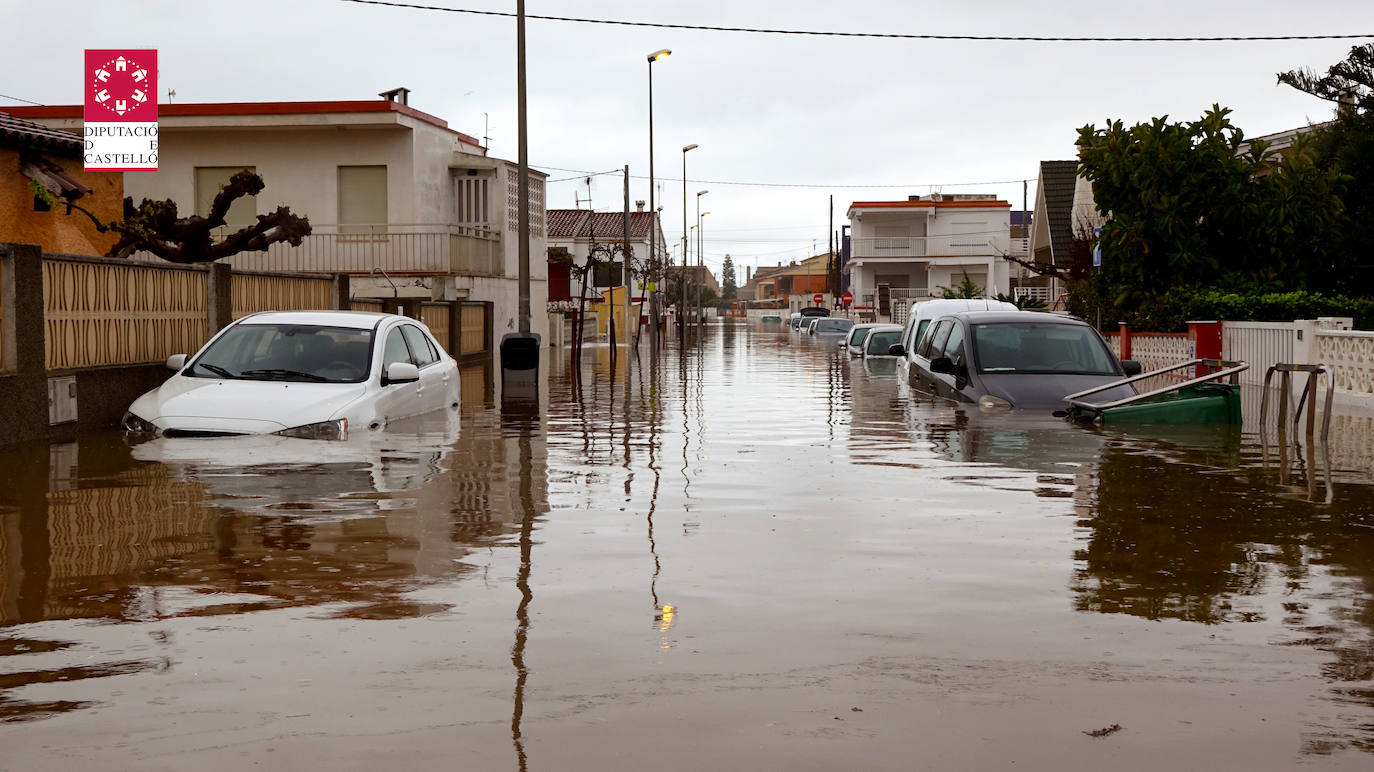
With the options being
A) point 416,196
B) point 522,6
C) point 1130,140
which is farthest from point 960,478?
point 416,196

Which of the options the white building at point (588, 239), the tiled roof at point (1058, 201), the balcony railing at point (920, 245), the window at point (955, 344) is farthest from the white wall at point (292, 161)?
the balcony railing at point (920, 245)

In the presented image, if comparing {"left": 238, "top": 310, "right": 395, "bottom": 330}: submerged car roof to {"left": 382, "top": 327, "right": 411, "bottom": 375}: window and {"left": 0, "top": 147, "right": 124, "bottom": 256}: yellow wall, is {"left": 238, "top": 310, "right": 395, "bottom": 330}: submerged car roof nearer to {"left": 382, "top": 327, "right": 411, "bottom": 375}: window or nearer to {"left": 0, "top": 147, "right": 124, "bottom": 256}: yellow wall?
{"left": 382, "top": 327, "right": 411, "bottom": 375}: window

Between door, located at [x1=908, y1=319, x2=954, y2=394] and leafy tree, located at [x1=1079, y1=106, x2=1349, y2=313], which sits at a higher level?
leafy tree, located at [x1=1079, y1=106, x2=1349, y2=313]

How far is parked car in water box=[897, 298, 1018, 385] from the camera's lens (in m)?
22.1

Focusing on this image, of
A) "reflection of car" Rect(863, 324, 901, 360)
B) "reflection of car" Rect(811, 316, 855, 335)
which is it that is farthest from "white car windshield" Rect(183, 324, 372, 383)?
"reflection of car" Rect(811, 316, 855, 335)

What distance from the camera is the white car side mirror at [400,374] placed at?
47.5 feet

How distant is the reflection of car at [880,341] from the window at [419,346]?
20.3 meters

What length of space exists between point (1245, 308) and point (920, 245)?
70977mm

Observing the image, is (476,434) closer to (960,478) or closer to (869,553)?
(960,478)

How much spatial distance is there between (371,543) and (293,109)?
96.1ft

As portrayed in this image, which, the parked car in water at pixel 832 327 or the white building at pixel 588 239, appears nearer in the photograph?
Answer: the parked car in water at pixel 832 327

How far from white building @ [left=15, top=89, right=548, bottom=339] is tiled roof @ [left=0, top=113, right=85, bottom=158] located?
9362 millimetres

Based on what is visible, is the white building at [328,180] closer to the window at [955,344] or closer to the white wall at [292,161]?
the white wall at [292,161]

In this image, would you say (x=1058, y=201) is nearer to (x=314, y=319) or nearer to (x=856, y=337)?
(x=856, y=337)
